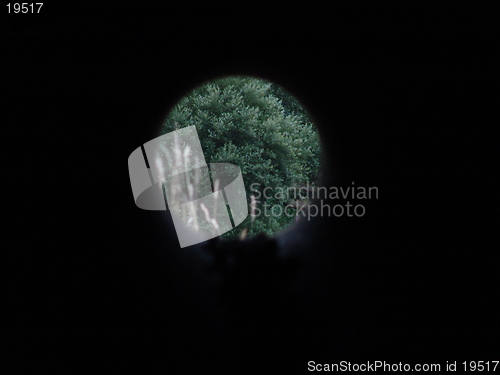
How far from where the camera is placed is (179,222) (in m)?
11.7

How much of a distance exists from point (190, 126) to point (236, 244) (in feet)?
18.1

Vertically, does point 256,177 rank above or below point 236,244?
above

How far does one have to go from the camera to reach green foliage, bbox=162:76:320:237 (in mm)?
12055

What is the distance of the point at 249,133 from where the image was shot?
12227mm

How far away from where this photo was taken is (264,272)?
722cm

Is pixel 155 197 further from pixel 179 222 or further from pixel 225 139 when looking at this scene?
pixel 225 139

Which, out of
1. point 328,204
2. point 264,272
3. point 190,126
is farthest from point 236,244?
point 190,126

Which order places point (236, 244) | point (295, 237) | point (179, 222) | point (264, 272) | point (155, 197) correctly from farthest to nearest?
point (179, 222)
point (295, 237)
point (155, 197)
point (236, 244)
point (264, 272)

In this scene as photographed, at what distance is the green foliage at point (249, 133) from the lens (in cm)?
1205

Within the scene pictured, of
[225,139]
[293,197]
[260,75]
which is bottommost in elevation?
[293,197]

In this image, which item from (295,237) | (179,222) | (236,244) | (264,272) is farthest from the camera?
(179,222)

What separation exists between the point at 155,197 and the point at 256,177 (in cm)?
393

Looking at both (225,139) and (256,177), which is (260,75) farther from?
(256,177)

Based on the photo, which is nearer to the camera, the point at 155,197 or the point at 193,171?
the point at 155,197
